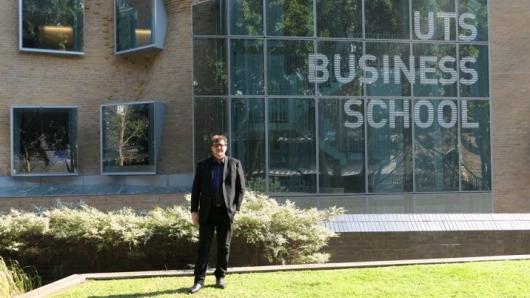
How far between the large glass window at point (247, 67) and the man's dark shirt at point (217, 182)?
1076 cm

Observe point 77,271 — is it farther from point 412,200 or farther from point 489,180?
point 489,180

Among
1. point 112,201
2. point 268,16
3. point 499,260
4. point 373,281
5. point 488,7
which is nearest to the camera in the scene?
point 373,281

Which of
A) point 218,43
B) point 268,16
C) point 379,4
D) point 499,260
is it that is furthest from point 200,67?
point 499,260

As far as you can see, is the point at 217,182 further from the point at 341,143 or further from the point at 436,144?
the point at 436,144

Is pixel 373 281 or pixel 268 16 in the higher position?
pixel 268 16

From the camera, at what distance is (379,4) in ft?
60.0

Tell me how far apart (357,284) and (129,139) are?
39.5 feet

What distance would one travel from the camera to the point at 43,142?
59.5 feet

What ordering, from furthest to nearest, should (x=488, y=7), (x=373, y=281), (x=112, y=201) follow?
1. (x=488, y=7)
2. (x=112, y=201)
3. (x=373, y=281)

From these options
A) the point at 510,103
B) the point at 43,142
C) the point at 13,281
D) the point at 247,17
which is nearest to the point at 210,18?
the point at 247,17

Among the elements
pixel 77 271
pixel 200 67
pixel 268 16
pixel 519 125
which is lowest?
pixel 77 271

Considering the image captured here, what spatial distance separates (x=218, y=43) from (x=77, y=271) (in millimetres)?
10232

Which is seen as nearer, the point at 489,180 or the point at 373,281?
the point at 373,281

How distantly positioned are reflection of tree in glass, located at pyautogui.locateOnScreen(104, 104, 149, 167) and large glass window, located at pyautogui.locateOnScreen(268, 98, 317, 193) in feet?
11.9
